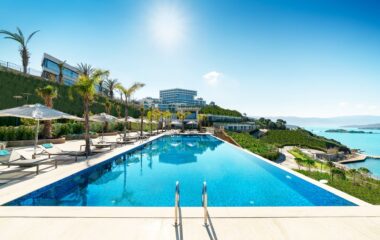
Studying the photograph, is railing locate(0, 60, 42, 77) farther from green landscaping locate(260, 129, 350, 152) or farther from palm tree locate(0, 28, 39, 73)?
green landscaping locate(260, 129, 350, 152)

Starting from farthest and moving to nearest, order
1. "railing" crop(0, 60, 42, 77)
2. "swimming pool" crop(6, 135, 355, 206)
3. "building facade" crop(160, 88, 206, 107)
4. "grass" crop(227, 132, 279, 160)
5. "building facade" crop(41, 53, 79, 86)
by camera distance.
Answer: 1. "building facade" crop(160, 88, 206, 107)
2. "building facade" crop(41, 53, 79, 86)
3. "railing" crop(0, 60, 42, 77)
4. "grass" crop(227, 132, 279, 160)
5. "swimming pool" crop(6, 135, 355, 206)

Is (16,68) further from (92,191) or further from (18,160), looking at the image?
(92,191)

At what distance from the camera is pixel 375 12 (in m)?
14.7

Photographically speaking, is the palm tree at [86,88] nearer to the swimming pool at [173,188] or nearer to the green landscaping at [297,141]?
the swimming pool at [173,188]

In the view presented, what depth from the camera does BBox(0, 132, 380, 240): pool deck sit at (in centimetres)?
355

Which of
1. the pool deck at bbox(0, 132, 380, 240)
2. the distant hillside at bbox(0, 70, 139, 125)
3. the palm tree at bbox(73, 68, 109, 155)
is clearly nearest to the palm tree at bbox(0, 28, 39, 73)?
the distant hillside at bbox(0, 70, 139, 125)

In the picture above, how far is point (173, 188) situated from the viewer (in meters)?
7.46

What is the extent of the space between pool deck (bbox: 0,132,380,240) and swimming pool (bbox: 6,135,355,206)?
115cm
